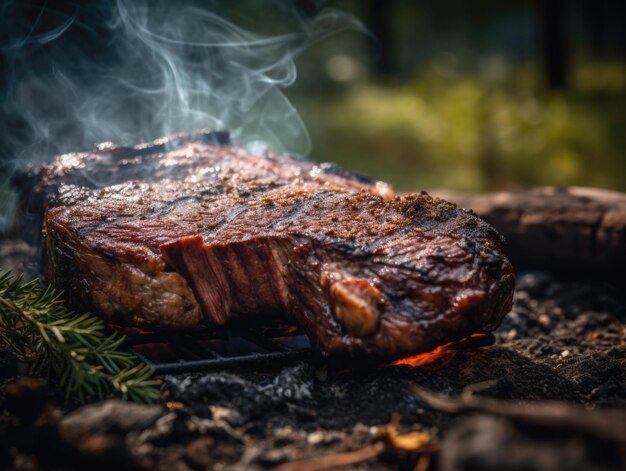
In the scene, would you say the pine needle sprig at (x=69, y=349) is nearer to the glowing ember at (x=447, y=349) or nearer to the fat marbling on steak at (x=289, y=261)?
the fat marbling on steak at (x=289, y=261)

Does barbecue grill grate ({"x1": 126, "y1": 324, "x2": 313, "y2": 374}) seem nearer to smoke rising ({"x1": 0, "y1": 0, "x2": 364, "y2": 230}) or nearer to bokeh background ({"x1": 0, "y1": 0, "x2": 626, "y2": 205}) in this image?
bokeh background ({"x1": 0, "y1": 0, "x2": 626, "y2": 205})

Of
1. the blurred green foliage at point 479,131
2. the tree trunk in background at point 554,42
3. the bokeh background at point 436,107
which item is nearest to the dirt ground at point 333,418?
the bokeh background at point 436,107

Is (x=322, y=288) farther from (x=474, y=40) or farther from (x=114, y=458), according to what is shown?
(x=474, y=40)

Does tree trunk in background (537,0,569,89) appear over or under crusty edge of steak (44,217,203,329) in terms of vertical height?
over

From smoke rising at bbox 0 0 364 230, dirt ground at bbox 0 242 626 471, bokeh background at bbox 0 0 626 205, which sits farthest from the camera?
bokeh background at bbox 0 0 626 205

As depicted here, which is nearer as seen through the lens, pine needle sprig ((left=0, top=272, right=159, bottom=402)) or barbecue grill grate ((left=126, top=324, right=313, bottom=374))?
pine needle sprig ((left=0, top=272, right=159, bottom=402))

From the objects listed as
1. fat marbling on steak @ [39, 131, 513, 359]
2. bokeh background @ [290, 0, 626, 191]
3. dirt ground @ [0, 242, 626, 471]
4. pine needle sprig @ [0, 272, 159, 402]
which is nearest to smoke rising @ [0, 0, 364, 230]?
fat marbling on steak @ [39, 131, 513, 359]
